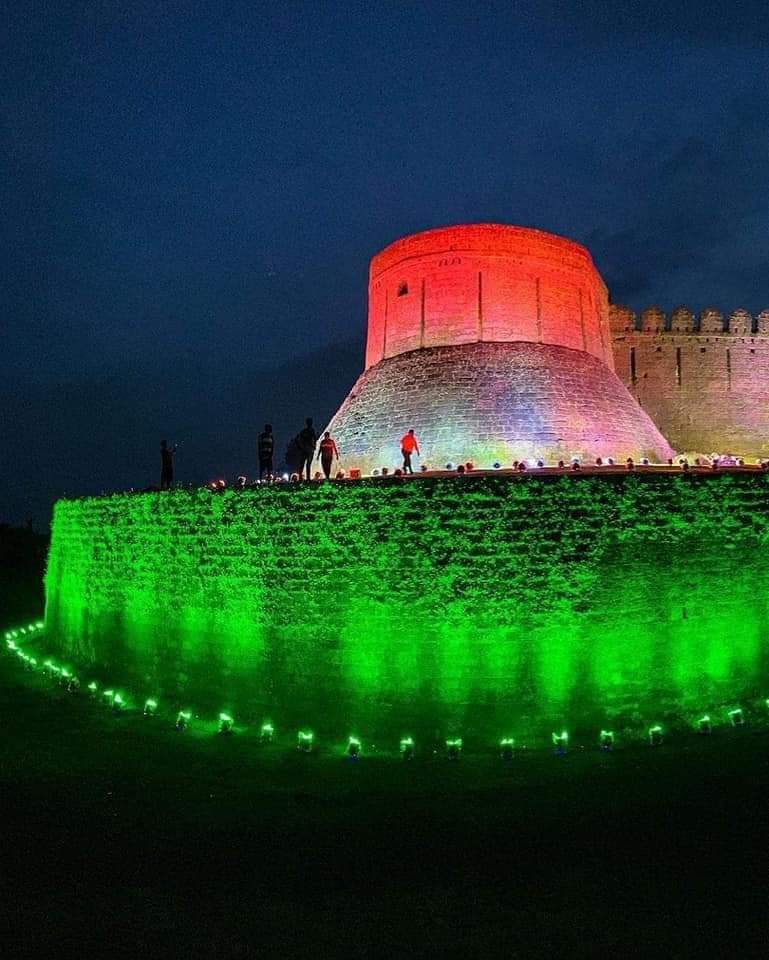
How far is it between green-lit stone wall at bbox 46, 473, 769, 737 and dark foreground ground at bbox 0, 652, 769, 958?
0.63m

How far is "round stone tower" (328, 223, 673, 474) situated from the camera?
12320 mm

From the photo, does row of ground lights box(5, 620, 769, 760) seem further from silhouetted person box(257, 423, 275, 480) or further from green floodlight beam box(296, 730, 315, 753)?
silhouetted person box(257, 423, 275, 480)

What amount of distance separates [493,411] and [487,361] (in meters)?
1.24

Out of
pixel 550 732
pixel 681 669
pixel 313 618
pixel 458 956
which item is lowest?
pixel 458 956

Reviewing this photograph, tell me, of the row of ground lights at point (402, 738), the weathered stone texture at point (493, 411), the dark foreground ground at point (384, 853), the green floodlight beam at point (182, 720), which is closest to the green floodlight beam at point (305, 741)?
the row of ground lights at point (402, 738)

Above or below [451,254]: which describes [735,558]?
below

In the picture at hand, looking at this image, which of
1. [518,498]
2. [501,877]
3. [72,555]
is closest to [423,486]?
[518,498]

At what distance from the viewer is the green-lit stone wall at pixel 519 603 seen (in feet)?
26.9

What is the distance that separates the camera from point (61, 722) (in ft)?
34.3

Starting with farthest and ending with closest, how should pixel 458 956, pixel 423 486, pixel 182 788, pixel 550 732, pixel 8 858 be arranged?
pixel 423 486 → pixel 550 732 → pixel 182 788 → pixel 8 858 → pixel 458 956

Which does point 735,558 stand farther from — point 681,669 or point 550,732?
point 550,732

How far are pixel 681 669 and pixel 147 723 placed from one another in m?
6.89

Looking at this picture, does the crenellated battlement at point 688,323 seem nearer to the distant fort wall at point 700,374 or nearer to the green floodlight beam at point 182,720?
the distant fort wall at point 700,374

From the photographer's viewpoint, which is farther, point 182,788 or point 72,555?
point 72,555
